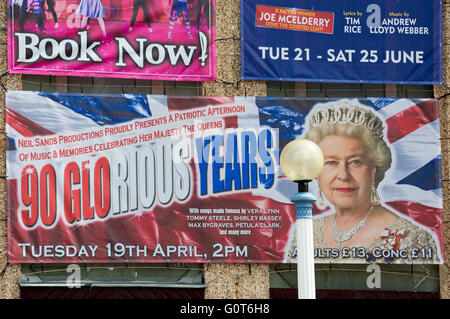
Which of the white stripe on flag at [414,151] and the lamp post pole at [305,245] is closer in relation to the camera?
the lamp post pole at [305,245]

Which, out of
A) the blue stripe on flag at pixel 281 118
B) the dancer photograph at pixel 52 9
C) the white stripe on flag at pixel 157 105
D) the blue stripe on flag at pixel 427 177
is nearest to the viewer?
the dancer photograph at pixel 52 9

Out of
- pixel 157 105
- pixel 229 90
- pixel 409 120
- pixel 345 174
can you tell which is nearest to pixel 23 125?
pixel 157 105

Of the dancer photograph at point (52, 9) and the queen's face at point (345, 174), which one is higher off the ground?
the dancer photograph at point (52, 9)

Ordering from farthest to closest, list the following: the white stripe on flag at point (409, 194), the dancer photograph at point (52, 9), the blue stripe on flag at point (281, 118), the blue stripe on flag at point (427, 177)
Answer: the blue stripe on flag at point (427, 177) < the white stripe on flag at point (409, 194) < the blue stripe on flag at point (281, 118) < the dancer photograph at point (52, 9)

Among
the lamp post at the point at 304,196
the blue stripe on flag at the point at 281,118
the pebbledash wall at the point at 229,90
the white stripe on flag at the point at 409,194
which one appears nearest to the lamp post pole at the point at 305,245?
the lamp post at the point at 304,196

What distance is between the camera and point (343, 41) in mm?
23891

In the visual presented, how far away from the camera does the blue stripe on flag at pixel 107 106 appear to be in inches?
890

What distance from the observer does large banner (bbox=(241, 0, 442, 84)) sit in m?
23.5

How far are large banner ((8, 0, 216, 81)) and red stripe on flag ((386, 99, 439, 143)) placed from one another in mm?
3878

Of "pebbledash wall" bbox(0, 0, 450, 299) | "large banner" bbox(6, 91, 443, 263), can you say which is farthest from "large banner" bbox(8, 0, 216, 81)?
"large banner" bbox(6, 91, 443, 263)

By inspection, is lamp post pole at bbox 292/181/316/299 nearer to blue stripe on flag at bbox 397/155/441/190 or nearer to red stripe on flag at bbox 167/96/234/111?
red stripe on flag at bbox 167/96/234/111

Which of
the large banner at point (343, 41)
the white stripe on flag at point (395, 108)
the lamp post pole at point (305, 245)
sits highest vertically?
the large banner at point (343, 41)

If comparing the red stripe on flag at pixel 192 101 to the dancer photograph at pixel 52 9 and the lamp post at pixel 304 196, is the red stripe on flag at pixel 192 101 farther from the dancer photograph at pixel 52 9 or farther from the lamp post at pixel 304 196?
the lamp post at pixel 304 196

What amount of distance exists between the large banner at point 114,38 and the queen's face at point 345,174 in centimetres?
290
